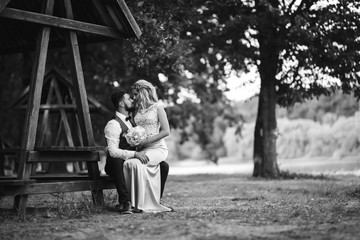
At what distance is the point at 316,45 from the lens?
16.9 m

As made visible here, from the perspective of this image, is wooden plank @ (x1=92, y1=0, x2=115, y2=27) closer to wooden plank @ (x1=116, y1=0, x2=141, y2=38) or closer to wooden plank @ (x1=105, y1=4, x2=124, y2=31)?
wooden plank @ (x1=105, y1=4, x2=124, y2=31)

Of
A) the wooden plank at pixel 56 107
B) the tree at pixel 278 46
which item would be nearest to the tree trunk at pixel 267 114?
the tree at pixel 278 46

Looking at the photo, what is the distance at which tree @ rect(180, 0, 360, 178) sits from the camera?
16.5 meters

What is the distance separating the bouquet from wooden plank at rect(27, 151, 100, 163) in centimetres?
89

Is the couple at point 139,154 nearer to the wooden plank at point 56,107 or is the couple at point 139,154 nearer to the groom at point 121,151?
the groom at point 121,151

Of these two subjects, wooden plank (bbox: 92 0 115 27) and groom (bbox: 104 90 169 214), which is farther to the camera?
wooden plank (bbox: 92 0 115 27)

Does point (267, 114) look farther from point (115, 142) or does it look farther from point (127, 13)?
point (115, 142)

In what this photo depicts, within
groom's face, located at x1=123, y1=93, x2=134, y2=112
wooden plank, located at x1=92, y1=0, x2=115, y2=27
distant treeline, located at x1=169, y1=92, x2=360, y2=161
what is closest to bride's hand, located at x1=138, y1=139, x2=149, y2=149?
groom's face, located at x1=123, y1=93, x2=134, y2=112

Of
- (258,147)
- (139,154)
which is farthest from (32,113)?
(258,147)

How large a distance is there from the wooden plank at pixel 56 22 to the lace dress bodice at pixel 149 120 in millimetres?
1805

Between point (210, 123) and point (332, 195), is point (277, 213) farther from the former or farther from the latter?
point (210, 123)

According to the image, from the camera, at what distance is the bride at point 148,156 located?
8609 millimetres

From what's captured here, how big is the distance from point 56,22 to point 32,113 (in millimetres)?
1606

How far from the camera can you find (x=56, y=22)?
924 cm
